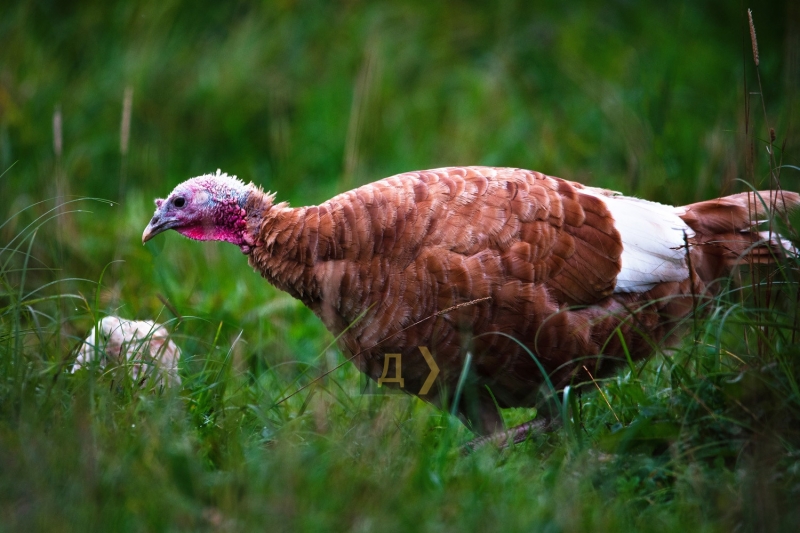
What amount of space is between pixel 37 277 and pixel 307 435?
109 inches

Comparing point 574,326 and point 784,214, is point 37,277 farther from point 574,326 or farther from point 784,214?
point 784,214

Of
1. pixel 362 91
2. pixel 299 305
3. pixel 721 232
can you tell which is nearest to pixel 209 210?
pixel 299 305

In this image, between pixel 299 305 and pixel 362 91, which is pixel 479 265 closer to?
pixel 299 305

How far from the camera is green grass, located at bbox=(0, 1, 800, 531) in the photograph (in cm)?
253

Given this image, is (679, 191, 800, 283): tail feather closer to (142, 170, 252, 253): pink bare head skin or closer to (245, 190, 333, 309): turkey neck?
(245, 190, 333, 309): turkey neck

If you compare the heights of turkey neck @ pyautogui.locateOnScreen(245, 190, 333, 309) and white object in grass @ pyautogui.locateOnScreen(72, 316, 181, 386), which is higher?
turkey neck @ pyautogui.locateOnScreen(245, 190, 333, 309)

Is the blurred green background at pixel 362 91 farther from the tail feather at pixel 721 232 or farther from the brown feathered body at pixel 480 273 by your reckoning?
the brown feathered body at pixel 480 273

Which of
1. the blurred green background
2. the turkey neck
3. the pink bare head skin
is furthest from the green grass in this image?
the pink bare head skin

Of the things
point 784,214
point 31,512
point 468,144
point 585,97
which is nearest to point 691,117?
point 585,97

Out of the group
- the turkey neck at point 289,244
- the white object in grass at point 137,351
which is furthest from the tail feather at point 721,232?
the white object in grass at point 137,351

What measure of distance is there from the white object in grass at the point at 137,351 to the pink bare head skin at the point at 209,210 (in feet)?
1.30

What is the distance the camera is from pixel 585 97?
24.8ft

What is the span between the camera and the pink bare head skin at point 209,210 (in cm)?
371

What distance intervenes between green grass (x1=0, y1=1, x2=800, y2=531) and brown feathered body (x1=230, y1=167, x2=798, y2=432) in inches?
7.6
